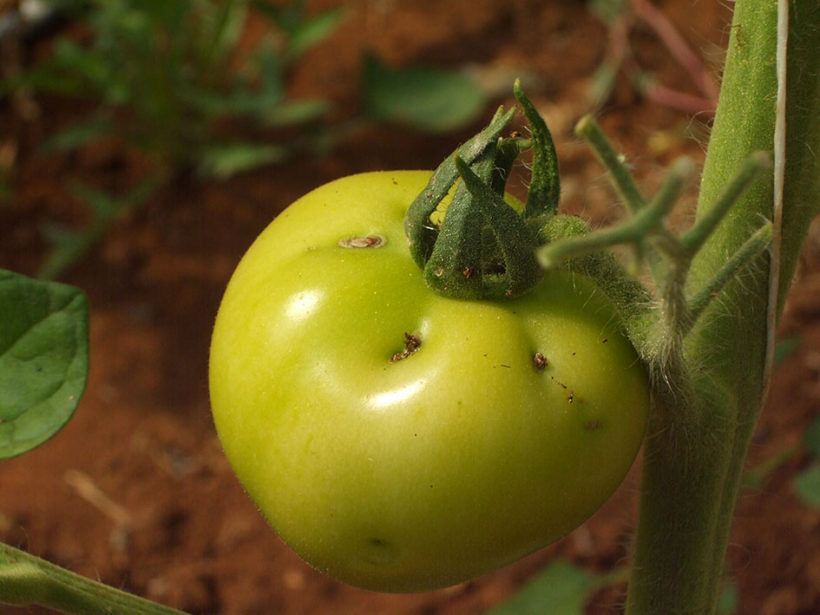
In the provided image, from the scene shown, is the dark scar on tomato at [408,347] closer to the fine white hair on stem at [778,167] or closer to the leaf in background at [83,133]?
the fine white hair on stem at [778,167]

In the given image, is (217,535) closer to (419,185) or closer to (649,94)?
(419,185)

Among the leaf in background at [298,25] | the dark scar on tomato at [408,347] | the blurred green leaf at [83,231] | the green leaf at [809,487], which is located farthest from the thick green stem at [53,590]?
the leaf in background at [298,25]

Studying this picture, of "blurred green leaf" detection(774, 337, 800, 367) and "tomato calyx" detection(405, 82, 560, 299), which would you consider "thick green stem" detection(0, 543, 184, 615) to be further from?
"blurred green leaf" detection(774, 337, 800, 367)

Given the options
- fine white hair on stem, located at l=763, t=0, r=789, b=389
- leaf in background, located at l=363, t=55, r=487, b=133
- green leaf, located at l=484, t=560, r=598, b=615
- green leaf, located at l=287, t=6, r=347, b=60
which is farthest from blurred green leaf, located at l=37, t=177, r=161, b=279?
fine white hair on stem, located at l=763, t=0, r=789, b=389

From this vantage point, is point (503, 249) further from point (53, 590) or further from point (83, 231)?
point (83, 231)

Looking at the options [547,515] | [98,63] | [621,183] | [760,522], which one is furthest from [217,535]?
[621,183]
